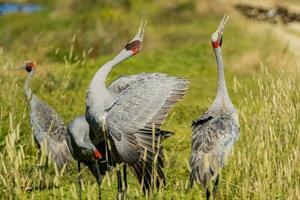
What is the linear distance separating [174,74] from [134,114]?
11594 mm

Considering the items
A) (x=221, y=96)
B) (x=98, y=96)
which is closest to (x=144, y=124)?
(x=98, y=96)

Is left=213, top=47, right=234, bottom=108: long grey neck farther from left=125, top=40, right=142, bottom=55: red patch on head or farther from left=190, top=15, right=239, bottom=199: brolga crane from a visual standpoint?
left=125, top=40, right=142, bottom=55: red patch on head

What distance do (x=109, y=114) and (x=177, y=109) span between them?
24.9 ft

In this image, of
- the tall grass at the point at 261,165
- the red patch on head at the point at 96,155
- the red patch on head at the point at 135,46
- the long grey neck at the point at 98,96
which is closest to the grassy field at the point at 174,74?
the tall grass at the point at 261,165

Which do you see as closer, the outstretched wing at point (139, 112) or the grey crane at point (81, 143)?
the outstretched wing at point (139, 112)

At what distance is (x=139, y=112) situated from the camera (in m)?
7.96

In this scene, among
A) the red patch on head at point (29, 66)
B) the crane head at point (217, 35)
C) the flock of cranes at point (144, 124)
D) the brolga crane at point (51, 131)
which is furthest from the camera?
the red patch on head at point (29, 66)

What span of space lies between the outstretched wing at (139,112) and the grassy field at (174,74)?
0.35m

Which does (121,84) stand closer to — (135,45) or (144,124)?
(135,45)

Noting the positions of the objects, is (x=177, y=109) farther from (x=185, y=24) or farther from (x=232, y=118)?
(x=185, y=24)

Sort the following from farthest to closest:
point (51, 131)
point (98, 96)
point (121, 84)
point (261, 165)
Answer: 1. point (51, 131)
2. point (121, 84)
3. point (98, 96)
4. point (261, 165)

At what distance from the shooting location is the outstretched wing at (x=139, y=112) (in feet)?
25.9

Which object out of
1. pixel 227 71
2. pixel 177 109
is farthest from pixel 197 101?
pixel 227 71

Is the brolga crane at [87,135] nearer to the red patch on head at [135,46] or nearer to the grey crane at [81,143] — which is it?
the grey crane at [81,143]
